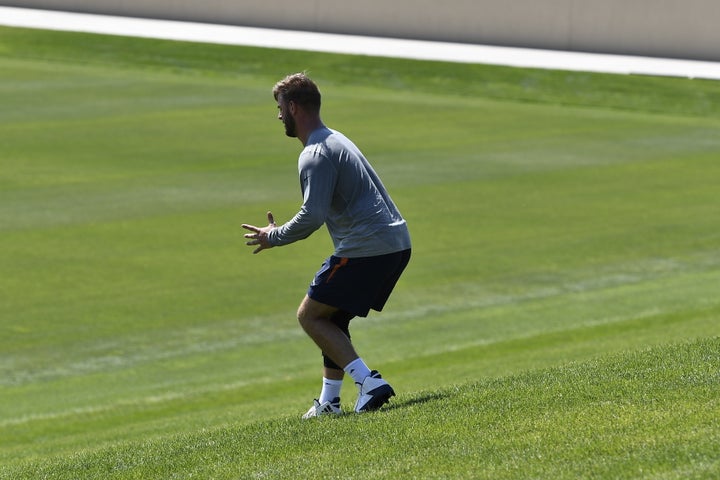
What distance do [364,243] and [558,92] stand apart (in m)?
22.5

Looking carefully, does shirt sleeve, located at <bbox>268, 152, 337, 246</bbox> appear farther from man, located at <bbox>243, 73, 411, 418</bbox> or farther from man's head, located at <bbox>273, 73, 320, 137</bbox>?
man's head, located at <bbox>273, 73, 320, 137</bbox>

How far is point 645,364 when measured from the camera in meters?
8.39

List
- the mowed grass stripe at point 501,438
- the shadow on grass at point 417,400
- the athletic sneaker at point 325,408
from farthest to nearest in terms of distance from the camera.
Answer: the athletic sneaker at point 325,408, the shadow on grass at point 417,400, the mowed grass stripe at point 501,438

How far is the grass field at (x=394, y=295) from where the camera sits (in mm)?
7145

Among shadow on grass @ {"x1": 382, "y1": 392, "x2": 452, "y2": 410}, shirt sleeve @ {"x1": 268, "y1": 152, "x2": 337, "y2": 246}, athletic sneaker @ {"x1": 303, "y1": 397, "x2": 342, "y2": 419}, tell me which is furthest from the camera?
athletic sneaker @ {"x1": 303, "y1": 397, "x2": 342, "y2": 419}

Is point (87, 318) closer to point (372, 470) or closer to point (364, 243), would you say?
point (364, 243)

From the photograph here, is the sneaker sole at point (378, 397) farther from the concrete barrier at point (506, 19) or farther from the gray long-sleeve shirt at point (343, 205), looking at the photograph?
the concrete barrier at point (506, 19)

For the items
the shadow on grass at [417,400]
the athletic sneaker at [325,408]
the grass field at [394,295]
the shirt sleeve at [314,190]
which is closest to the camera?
the grass field at [394,295]

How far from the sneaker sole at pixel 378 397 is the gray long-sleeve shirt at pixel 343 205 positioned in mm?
750

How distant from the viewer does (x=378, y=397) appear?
7.87 m

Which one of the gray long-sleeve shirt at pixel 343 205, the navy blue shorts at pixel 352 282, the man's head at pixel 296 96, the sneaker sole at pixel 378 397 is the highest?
the man's head at pixel 296 96

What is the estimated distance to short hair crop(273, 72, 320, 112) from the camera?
7.70 meters

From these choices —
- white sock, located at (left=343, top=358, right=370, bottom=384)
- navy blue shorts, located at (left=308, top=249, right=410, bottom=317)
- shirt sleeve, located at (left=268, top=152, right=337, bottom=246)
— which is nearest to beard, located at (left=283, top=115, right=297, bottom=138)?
shirt sleeve, located at (left=268, top=152, right=337, bottom=246)

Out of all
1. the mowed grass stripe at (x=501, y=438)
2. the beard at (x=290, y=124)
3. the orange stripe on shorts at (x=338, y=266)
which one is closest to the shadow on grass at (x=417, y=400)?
the mowed grass stripe at (x=501, y=438)
